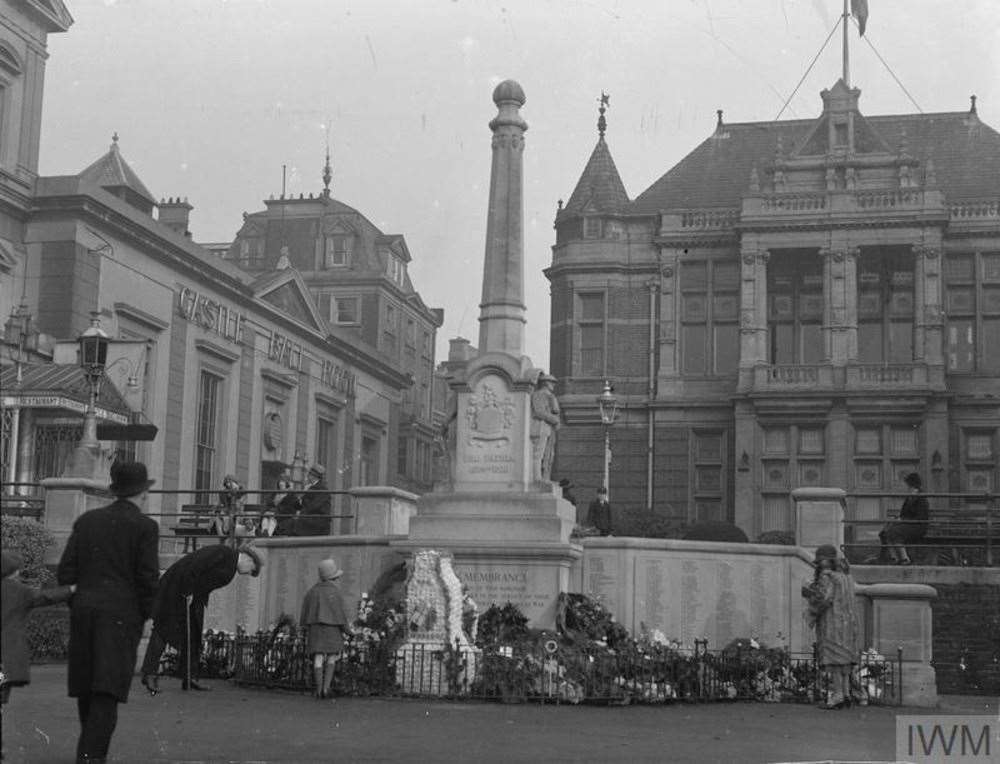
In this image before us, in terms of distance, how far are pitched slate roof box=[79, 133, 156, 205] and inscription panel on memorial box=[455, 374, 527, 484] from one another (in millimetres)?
28449

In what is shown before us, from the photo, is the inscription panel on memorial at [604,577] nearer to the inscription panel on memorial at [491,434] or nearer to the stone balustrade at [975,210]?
the inscription panel on memorial at [491,434]

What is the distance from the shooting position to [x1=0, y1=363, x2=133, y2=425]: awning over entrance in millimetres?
28328

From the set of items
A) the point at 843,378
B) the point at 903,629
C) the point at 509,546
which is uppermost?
the point at 843,378

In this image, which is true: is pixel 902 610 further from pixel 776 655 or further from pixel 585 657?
pixel 585 657

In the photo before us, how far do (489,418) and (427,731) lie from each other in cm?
624

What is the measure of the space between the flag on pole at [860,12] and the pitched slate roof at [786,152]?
3.01 m

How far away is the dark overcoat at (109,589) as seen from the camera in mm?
8477

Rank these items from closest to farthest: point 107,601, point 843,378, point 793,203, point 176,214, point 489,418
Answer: point 107,601
point 489,418
point 843,378
point 793,203
point 176,214

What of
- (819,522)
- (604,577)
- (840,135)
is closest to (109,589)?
(604,577)

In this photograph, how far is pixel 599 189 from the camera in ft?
153

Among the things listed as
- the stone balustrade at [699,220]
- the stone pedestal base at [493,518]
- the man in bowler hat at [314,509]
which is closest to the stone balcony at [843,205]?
the stone balustrade at [699,220]

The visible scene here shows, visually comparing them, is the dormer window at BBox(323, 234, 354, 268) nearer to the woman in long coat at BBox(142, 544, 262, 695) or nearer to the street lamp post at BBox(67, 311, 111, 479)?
the street lamp post at BBox(67, 311, 111, 479)

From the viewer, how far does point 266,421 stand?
42719mm

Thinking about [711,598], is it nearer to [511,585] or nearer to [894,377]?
[511,585]
